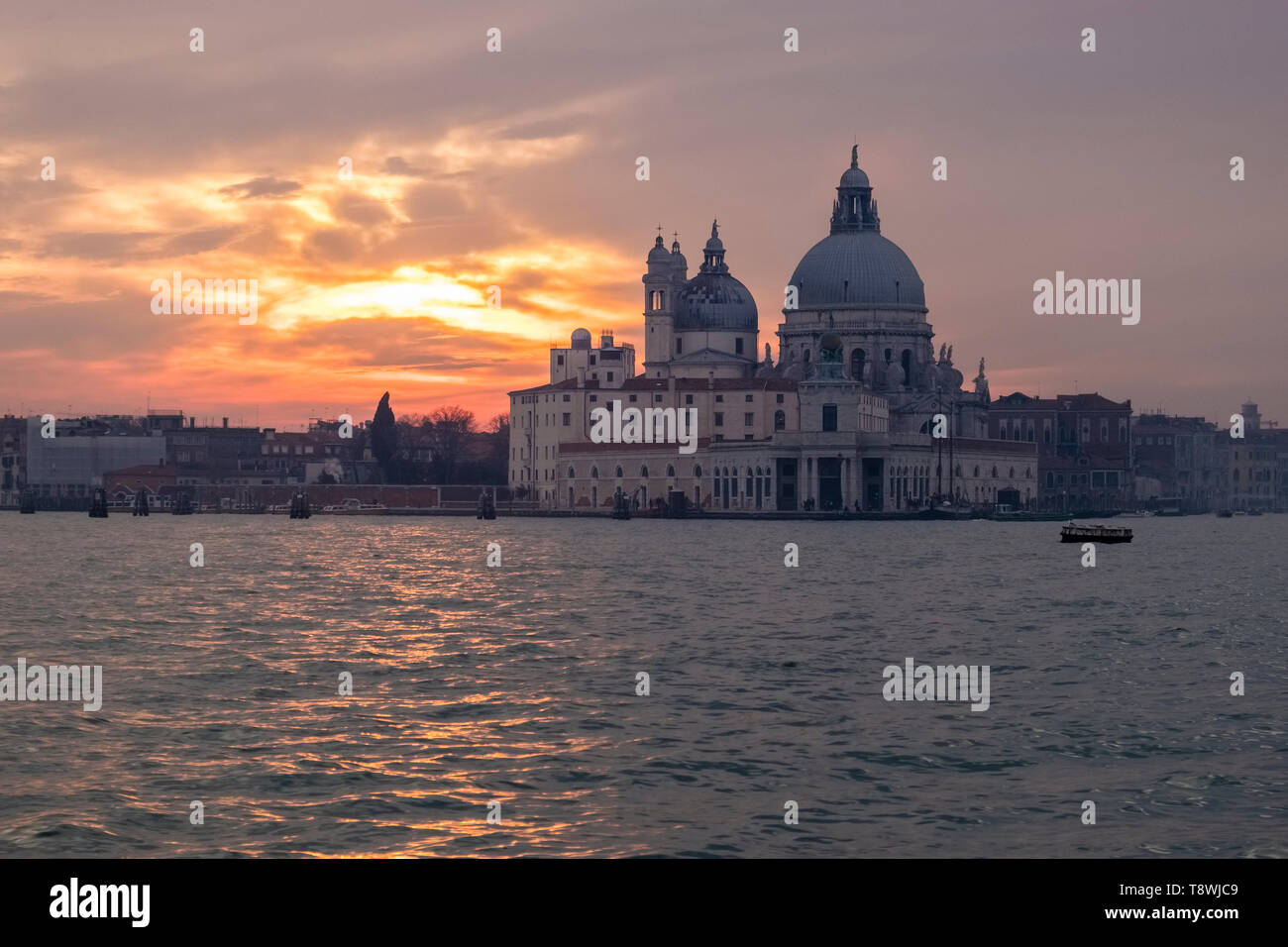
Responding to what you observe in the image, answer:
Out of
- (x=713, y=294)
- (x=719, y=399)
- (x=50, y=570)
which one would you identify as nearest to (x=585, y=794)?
(x=50, y=570)

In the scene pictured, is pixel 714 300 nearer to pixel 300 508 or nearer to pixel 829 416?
pixel 829 416

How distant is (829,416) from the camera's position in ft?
292

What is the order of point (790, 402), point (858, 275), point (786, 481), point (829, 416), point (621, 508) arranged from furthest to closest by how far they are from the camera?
point (858, 275), point (790, 402), point (621, 508), point (829, 416), point (786, 481)

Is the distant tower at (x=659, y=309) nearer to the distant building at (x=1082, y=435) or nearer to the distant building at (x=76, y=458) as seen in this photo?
the distant building at (x=1082, y=435)

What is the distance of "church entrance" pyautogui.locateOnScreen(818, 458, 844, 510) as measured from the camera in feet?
289

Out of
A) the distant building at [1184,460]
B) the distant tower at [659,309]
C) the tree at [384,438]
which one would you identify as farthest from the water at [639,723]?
the distant building at [1184,460]

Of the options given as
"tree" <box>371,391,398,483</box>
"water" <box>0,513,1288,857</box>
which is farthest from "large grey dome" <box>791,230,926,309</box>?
"water" <box>0,513,1288,857</box>

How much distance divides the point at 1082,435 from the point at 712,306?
2928 cm

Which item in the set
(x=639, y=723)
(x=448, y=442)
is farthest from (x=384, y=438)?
(x=639, y=723)

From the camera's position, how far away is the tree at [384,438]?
113688mm

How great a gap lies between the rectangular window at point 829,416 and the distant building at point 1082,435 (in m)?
28.5

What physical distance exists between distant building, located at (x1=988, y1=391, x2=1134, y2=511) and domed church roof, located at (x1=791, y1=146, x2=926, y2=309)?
720 inches

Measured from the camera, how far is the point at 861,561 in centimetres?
4475

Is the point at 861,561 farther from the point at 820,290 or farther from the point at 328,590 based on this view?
the point at 820,290
